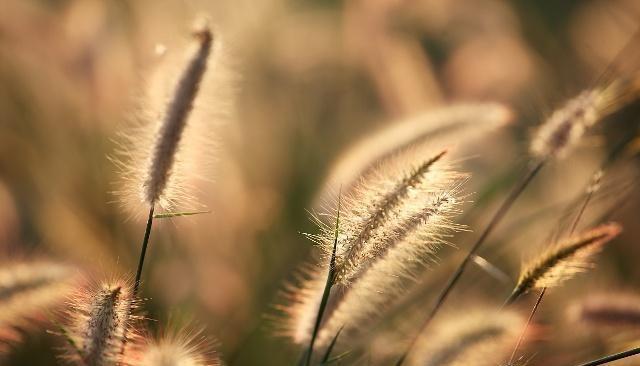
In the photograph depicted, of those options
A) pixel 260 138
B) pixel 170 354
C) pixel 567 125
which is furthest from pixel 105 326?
pixel 260 138

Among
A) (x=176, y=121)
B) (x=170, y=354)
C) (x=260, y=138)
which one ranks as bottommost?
(x=170, y=354)

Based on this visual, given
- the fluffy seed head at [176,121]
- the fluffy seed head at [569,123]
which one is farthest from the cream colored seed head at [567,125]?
the fluffy seed head at [176,121]

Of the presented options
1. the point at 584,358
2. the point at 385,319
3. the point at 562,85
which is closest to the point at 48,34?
the point at 385,319

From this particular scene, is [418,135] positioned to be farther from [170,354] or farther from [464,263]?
[170,354]

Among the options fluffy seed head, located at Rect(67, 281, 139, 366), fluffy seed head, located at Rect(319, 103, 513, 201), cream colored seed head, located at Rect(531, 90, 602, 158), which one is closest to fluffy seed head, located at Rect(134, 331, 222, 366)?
fluffy seed head, located at Rect(67, 281, 139, 366)

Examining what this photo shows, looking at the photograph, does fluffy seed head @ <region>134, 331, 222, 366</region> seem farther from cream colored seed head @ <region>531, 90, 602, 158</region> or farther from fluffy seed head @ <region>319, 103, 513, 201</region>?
cream colored seed head @ <region>531, 90, 602, 158</region>

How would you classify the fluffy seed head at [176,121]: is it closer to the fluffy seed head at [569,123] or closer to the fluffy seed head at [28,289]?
the fluffy seed head at [28,289]
